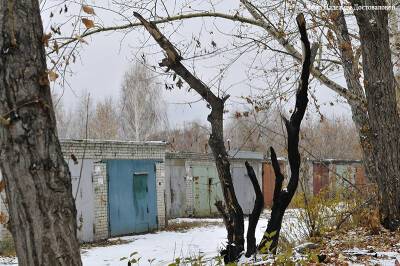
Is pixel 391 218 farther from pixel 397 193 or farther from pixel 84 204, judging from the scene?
pixel 84 204

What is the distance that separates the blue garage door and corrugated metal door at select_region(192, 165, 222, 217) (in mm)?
3637

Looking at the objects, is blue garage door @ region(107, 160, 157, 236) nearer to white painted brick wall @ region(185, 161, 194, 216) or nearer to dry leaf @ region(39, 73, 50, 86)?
white painted brick wall @ region(185, 161, 194, 216)

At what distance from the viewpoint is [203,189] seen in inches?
741

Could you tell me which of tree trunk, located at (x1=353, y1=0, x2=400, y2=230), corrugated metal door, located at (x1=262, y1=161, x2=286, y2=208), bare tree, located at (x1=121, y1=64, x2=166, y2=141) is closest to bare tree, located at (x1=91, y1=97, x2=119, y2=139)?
bare tree, located at (x1=121, y1=64, x2=166, y2=141)

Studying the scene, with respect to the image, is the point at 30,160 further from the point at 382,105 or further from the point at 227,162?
the point at 382,105

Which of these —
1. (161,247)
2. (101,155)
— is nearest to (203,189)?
(101,155)

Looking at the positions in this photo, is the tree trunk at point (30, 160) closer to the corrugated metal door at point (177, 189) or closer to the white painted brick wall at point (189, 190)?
the corrugated metal door at point (177, 189)

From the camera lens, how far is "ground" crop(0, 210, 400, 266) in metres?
4.64

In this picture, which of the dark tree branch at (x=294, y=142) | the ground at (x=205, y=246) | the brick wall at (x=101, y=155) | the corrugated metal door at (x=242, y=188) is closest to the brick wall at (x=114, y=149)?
the brick wall at (x=101, y=155)

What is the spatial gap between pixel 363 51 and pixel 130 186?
30.6 feet

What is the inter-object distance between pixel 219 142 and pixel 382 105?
245 cm

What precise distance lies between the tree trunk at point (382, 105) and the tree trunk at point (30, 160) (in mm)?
4947

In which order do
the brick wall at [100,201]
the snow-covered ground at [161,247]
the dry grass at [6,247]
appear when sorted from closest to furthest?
the snow-covered ground at [161,247] → the dry grass at [6,247] → the brick wall at [100,201]

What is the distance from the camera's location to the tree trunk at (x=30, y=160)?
2.21 metres
